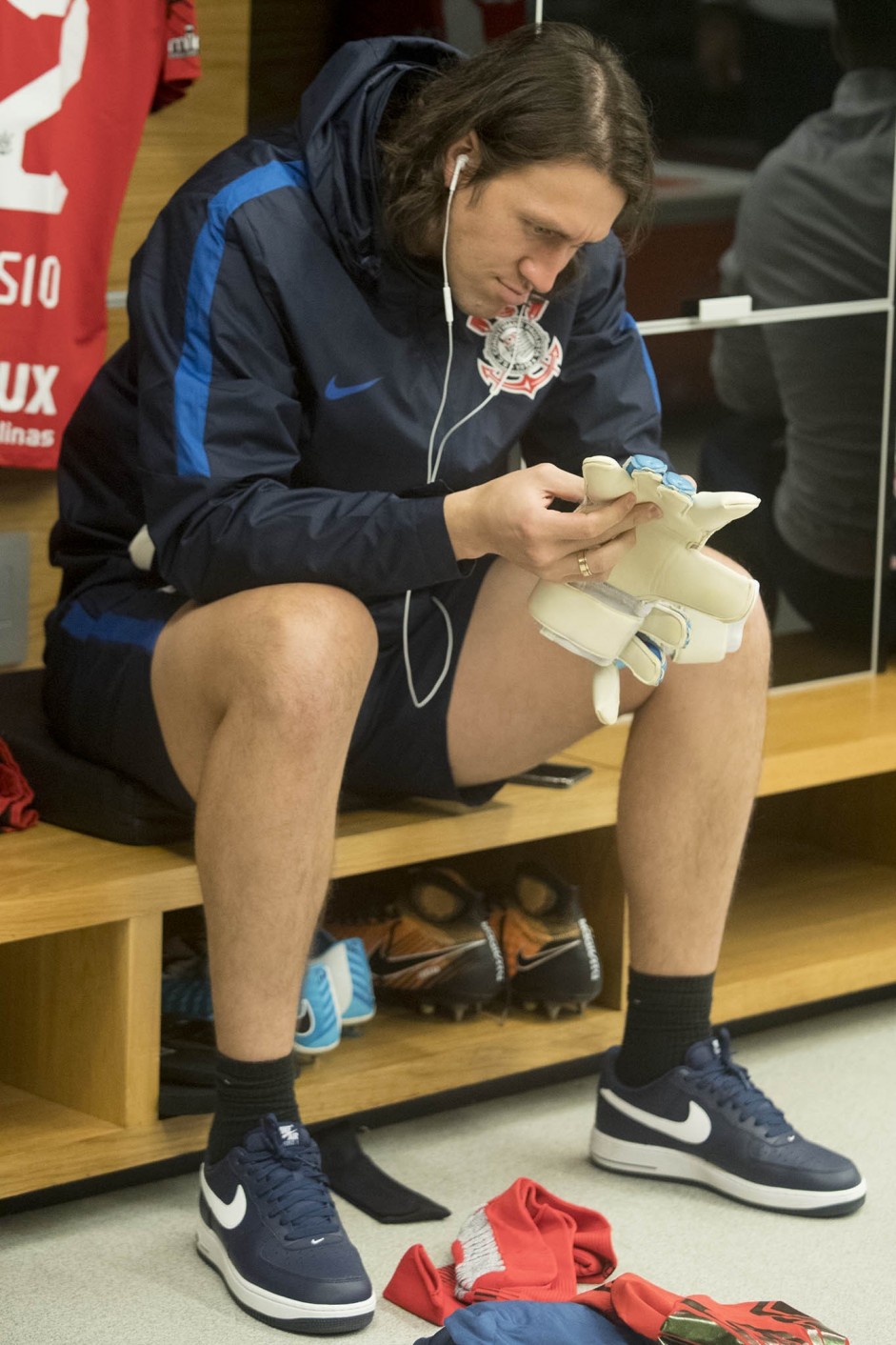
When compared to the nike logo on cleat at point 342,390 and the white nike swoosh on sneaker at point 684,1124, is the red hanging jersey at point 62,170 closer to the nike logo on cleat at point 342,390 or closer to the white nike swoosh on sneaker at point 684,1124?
the nike logo on cleat at point 342,390

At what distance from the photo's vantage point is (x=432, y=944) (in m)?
1.93

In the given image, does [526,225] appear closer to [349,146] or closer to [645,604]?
[349,146]


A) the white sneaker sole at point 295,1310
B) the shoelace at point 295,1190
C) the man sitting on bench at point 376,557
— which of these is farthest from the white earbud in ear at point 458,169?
the white sneaker sole at point 295,1310

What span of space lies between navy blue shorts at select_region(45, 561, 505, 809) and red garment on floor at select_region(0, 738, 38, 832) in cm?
6

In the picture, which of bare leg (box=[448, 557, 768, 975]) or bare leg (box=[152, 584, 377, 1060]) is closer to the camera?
bare leg (box=[152, 584, 377, 1060])

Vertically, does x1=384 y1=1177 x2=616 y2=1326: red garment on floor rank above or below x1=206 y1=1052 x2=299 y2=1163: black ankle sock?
below

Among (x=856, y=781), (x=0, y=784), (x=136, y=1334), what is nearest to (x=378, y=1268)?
(x=136, y=1334)

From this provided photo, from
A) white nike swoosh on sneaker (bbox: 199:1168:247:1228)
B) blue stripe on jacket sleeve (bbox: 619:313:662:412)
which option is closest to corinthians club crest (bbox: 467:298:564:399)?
blue stripe on jacket sleeve (bbox: 619:313:662:412)

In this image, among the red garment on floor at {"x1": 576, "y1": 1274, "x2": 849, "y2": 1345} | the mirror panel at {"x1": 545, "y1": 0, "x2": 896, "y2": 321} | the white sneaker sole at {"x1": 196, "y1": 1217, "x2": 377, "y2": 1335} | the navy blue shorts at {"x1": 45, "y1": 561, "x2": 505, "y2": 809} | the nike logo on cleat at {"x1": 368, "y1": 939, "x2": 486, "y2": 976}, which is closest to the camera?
the red garment on floor at {"x1": 576, "y1": 1274, "x2": 849, "y2": 1345}

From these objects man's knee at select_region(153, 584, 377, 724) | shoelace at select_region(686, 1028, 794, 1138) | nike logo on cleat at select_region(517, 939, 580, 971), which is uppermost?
man's knee at select_region(153, 584, 377, 724)

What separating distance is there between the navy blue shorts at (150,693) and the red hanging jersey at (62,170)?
308mm

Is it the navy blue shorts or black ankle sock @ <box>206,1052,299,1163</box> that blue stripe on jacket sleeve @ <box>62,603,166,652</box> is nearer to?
the navy blue shorts

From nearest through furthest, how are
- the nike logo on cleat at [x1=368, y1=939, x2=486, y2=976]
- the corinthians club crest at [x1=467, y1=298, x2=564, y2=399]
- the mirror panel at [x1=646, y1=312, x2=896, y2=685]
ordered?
the corinthians club crest at [x1=467, y1=298, x2=564, y2=399], the nike logo on cleat at [x1=368, y1=939, x2=486, y2=976], the mirror panel at [x1=646, y1=312, x2=896, y2=685]

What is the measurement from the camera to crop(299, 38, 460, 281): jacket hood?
170 centimetres
